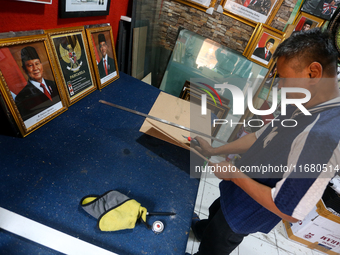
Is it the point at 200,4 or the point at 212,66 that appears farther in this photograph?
the point at 212,66

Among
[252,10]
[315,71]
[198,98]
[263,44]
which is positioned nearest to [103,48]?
[198,98]

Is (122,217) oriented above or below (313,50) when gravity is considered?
below

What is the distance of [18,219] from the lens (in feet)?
2.16

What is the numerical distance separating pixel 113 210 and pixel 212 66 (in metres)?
1.91

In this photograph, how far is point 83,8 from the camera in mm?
1159

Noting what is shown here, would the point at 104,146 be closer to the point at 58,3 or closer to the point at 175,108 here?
the point at 175,108

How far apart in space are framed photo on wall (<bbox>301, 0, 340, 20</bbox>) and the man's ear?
5.17 ft

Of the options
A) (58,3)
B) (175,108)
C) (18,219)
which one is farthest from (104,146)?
(58,3)

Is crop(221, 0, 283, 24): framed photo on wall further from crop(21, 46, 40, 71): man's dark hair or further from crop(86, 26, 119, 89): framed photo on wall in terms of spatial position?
crop(21, 46, 40, 71): man's dark hair

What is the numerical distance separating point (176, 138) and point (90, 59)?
891 mm

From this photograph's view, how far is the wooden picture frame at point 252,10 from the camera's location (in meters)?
1.76

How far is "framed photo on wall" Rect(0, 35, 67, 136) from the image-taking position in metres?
0.79

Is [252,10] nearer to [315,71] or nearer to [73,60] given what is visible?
[315,71]

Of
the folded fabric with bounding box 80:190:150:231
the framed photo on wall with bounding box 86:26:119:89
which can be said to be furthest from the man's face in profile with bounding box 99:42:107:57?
the folded fabric with bounding box 80:190:150:231
